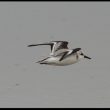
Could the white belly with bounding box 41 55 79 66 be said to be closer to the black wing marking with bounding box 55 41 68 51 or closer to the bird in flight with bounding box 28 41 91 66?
the bird in flight with bounding box 28 41 91 66

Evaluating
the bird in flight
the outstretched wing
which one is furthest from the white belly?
the outstretched wing

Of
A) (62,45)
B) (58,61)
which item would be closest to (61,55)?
(58,61)

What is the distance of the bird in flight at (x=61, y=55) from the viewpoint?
39531mm

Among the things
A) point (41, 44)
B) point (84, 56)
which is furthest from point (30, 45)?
point (84, 56)

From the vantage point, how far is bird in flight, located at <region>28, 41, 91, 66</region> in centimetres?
3953

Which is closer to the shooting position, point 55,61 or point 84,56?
point 55,61

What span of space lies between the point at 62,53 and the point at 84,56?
7.66ft

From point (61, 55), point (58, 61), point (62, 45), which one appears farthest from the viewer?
point (62, 45)

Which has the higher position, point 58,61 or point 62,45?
point 62,45

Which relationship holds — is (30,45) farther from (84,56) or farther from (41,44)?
(84,56)

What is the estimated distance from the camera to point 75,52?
40375 mm

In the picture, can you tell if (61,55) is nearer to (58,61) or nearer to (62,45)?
(58,61)

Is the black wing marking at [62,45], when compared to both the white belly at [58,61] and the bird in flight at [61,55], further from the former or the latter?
the white belly at [58,61]

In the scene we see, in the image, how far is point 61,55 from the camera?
40.1m
